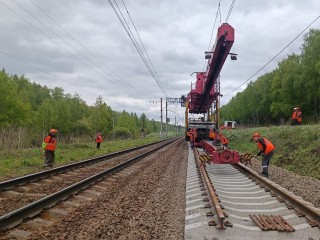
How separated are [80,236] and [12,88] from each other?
47.7 metres

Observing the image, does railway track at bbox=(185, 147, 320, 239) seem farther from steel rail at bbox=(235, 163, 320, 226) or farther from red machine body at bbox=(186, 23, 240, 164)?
red machine body at bbox=(186, 23, 240, 164)

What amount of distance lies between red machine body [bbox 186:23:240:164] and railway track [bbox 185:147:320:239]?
2.55 m

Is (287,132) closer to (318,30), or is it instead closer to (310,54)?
(310,54)

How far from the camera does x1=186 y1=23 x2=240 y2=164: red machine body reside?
1182 cm

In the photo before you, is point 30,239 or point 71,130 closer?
point 30,239

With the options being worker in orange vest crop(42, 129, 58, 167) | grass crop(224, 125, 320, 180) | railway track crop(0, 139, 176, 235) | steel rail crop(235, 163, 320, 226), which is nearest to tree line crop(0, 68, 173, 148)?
worker in orange vest crop(42, 129, 58, 167)

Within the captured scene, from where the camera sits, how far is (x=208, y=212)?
6.27 m

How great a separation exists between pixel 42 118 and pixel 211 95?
4885 centimetres

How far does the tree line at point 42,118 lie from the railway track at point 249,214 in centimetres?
1586

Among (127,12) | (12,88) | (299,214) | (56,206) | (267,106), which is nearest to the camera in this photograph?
(299,214)

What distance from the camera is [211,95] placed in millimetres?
20906

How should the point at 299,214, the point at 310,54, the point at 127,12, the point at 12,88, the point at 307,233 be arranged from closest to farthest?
the point at 307,233, the point at 299,214, the point at 127,12, the point at 310,54, the point at 12,88

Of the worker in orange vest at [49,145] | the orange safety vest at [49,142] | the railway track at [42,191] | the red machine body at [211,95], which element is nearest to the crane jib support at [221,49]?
the red machine body at [211,95]

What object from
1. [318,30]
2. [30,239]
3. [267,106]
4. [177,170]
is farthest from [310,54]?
[30,239]
